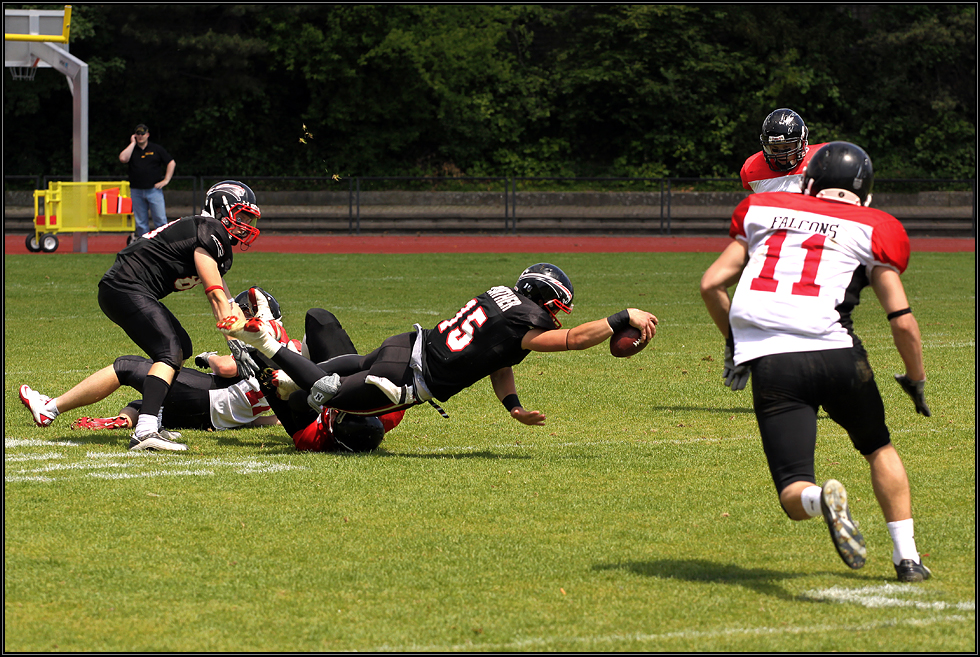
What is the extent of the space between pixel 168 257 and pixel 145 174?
15.5 m

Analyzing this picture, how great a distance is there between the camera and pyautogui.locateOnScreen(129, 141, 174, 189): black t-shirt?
22.2 m

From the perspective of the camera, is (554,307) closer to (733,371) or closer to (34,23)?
(733,371)

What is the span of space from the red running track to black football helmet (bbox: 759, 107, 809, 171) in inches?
685

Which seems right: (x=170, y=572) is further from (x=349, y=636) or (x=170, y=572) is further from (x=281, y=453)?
(x=281, y=453)

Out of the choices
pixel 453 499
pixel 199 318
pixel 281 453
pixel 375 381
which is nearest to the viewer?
pixel 453 499

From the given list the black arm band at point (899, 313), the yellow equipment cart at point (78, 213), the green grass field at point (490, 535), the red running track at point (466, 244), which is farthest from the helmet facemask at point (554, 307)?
the red running track at point (466, 244)

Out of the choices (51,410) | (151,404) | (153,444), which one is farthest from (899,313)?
(51,410)

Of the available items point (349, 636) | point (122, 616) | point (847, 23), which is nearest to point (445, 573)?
point (349, 636)

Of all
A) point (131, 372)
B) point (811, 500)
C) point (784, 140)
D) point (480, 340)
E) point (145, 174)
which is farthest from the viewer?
point (145, 174)

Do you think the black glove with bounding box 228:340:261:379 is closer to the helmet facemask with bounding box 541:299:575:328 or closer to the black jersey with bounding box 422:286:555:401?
the black jersey with bounding box 422:286:555:401

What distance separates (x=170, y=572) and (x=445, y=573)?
1061 millimetres

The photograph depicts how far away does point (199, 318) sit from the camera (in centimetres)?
1378

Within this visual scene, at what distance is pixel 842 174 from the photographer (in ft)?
15.3

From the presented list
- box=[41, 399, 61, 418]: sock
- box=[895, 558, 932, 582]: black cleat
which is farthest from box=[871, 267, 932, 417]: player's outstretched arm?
box=[41, 399, 61, 418]: sock
